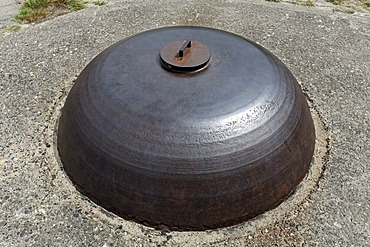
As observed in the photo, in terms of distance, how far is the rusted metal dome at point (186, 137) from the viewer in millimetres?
2564

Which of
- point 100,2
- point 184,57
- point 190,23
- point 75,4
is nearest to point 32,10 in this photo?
point 75,4

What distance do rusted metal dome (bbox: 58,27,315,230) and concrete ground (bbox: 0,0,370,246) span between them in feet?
0.47

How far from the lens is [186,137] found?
258 centimetres

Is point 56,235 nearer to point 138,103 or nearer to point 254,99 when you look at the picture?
point 138,103

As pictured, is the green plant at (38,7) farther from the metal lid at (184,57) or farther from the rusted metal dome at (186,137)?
the metal lid at (184,57)

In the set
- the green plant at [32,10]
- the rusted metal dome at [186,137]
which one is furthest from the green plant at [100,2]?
the rusted metal dome at [186,137]

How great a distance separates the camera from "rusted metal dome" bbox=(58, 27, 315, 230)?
101 inches

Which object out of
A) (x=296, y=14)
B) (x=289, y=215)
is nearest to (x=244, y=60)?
(x=289, y=215)

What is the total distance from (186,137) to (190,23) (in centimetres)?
317

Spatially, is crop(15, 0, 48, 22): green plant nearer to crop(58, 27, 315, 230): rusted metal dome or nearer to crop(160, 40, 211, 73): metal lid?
crop(58, 27, 315, 230): rusted metal dome

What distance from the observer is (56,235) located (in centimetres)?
275

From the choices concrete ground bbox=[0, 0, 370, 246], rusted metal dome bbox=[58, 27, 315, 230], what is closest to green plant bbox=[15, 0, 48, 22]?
concrete ground bbox=[0, 0, 370, 246]

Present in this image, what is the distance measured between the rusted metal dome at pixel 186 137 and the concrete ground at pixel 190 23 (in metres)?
0.14

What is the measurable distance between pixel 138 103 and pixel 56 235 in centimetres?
108
